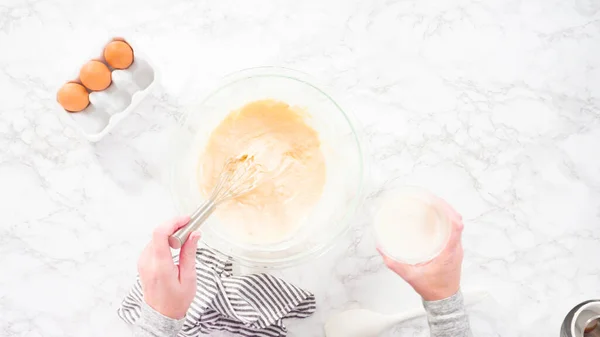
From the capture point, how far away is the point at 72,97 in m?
1.11

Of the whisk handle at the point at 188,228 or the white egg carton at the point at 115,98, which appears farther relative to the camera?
the white egg carton at the point at 115,98

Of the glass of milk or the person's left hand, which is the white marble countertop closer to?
the glass of milk

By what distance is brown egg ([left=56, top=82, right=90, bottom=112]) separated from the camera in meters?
1.11

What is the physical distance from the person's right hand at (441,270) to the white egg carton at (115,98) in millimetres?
565

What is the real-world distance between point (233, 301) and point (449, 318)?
392mm

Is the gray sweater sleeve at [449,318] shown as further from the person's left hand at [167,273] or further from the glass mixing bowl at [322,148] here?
the person's left hand at [167,273]

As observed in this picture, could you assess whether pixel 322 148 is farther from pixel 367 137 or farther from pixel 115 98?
pixel 115 98

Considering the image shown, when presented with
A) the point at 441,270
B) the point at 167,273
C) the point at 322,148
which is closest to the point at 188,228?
the point at 167,273

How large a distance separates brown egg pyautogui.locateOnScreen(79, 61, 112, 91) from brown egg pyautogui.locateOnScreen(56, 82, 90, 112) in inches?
0.7

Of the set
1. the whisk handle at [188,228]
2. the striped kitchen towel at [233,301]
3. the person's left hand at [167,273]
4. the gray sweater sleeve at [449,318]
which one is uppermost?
the whisk handle at [188,228]

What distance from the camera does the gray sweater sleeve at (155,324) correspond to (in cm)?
99

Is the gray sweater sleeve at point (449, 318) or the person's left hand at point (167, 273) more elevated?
the person's left hand at point (167, 273)

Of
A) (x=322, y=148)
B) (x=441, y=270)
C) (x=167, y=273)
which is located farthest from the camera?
(x=322, y=148)

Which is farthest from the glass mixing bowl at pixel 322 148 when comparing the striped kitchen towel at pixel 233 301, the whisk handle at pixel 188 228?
the whisk handle at pixel 188 228
